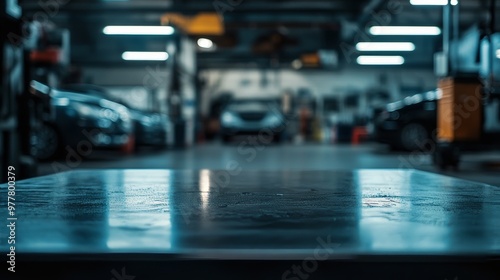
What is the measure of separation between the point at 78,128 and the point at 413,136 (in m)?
4.85

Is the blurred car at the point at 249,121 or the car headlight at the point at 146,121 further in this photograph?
the blurred car at the point at 249,121

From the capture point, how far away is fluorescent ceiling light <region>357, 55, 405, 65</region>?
15957 millimetres

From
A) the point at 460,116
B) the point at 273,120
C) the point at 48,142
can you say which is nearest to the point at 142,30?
the point at 273,120

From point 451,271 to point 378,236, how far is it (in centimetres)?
13

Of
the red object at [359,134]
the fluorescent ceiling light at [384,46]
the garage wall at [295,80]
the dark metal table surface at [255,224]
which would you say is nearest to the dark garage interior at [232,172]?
the dark metal table surface at [255,224]

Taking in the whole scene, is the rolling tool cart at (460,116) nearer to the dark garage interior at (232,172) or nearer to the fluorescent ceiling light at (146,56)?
the dark garage interior at (232,172)

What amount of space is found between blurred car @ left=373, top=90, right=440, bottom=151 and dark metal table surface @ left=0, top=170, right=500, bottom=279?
6366 millimetres

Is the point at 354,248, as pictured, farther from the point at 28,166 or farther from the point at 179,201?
the point at 28,166

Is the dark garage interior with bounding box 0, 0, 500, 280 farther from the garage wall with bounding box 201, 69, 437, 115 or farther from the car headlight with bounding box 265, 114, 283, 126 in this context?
the garage wall with bounding box 201, 69, 437, 115

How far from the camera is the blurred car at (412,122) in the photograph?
7641 millimetres

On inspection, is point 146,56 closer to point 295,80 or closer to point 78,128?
point 295,80

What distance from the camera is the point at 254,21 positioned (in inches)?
485

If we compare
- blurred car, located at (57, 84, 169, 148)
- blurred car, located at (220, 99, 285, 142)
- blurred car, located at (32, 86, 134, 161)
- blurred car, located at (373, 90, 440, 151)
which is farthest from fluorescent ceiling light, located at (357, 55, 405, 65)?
blurred car, located at (32, 86, 134, 161)

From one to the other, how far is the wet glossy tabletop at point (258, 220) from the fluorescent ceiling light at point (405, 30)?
10104 millimetres
